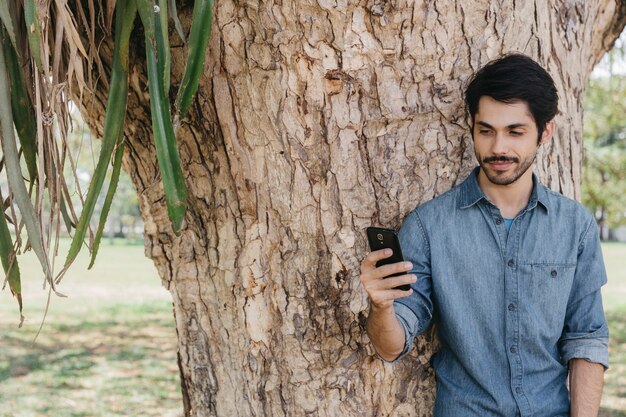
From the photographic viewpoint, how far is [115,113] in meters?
2.15

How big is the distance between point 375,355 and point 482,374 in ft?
1.14

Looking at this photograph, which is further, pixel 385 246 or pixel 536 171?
pixel 536 171

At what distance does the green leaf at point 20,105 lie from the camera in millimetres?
2258

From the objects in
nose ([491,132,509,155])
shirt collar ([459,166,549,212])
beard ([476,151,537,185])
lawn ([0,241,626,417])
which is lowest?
lawn ([0,241,626,417])

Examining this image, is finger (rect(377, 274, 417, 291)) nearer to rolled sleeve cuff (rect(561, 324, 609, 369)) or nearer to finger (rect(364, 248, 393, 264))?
finger (rect(364, 248, 393, 264))

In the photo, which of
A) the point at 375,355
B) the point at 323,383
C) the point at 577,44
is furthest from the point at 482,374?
the point at 577,44

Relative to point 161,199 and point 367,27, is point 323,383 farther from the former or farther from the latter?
point 367,27

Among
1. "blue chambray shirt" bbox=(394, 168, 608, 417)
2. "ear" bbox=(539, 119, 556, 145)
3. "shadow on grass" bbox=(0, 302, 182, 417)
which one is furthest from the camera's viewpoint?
"shadow on grass" bbox=(0, 302, 182, 417)

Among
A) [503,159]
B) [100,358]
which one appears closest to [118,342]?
[100,358]

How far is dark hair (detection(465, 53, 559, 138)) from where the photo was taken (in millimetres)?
2207

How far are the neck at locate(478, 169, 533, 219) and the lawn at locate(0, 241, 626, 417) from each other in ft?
13.4

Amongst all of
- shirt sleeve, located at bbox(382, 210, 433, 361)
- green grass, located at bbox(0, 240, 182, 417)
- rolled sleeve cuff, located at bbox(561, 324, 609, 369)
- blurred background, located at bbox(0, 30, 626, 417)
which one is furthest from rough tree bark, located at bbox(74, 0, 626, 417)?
green grass, located at bbox(0, 240, 182, 417)

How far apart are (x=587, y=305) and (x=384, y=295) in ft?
2.30

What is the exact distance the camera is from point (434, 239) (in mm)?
2277
